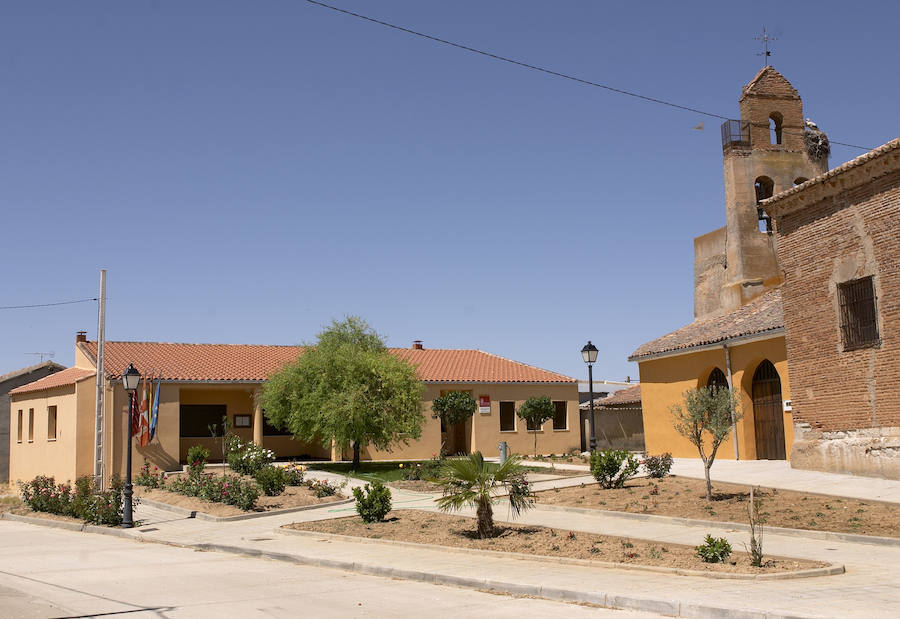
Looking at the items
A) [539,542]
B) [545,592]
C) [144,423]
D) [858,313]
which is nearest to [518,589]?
[545,592]

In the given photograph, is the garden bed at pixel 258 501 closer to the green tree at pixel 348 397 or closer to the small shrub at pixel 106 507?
the small shrub at pixel 106 507

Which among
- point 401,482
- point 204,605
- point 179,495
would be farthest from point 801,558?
point 179,495

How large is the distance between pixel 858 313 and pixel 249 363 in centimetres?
2472

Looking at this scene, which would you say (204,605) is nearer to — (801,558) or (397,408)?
(801,558)

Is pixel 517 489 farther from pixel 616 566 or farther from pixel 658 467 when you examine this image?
pixel 658 467

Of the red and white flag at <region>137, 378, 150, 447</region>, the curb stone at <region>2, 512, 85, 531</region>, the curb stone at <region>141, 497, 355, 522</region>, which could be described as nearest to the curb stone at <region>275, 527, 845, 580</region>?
the curb stone at <region>141, 497, 355, 522</region>

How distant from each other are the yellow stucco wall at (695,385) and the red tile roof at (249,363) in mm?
8552

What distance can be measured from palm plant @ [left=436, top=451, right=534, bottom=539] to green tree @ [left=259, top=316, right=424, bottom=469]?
12704 millimetres

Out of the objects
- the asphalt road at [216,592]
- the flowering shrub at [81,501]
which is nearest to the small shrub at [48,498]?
the flowering shrub at [81,501]

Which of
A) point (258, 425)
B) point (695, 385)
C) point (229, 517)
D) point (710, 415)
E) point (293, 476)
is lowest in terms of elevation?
point (229, 517)

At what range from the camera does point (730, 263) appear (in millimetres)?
32688

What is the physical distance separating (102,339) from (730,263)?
23680 mm

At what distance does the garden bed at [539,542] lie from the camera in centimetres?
1041

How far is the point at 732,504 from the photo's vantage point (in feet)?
52.1
